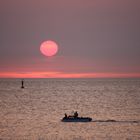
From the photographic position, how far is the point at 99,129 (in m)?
68.8

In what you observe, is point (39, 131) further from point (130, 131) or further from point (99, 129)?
point (130, 131)

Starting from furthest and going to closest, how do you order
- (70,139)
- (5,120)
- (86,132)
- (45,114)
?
(45,114) < (5,120) < (86,132) < (70,139)

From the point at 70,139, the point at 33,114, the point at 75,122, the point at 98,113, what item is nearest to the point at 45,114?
the point at 33,114

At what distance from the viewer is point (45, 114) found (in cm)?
9331

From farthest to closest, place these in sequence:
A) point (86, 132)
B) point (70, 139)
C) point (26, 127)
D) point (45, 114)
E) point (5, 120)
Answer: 1. point (45, 114)
2. point (5, 120)
3. point (26, 127)
4. point (86, 132)
5. point (70, 139)

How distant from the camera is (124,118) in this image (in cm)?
8425

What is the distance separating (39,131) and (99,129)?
9739 mm

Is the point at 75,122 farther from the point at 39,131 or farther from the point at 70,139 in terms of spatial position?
the point at 70,139

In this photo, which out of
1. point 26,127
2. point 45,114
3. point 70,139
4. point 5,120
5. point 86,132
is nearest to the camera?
point 70,139

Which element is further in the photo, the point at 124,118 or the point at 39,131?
the point at 124,118

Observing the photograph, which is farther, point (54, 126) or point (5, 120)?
point (5, 120)

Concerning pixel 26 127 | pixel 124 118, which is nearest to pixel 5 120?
pixel 26 127

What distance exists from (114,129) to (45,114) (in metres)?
27.8

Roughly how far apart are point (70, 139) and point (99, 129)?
956 cm
